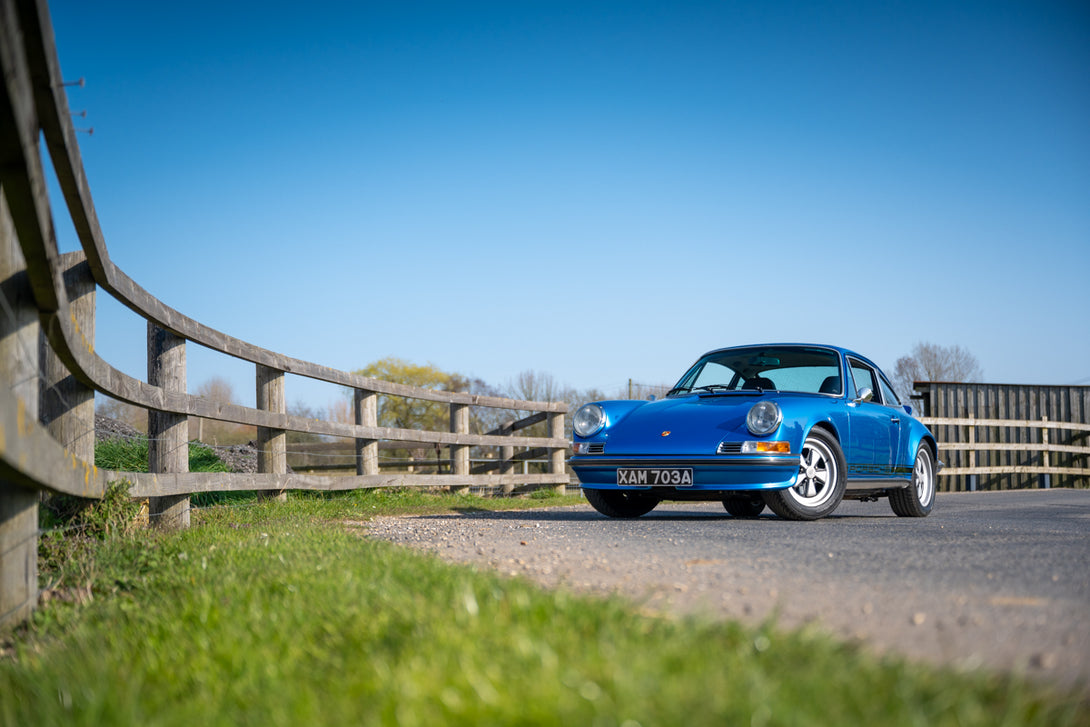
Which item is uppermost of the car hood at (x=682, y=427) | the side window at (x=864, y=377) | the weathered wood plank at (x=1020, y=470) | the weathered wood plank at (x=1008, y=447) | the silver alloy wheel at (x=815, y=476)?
the side window at (x=864, y=377)

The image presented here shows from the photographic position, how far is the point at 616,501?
7805 mm

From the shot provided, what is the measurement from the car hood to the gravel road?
0.70 metres

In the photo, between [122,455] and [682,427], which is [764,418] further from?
[122,455]

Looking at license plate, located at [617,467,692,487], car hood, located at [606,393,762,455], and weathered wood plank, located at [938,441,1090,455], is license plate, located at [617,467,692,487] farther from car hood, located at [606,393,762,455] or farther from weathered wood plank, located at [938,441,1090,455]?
weathered wood plank, located at [938,441,1090,455]

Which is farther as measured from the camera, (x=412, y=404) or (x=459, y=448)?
(x=412, y=404)

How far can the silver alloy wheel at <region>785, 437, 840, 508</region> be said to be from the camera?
6.90m

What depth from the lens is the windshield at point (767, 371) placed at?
7917mm

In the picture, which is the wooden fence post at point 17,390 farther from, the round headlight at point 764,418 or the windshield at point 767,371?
the windshield at point 767,371

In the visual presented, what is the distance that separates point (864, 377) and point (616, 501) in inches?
106

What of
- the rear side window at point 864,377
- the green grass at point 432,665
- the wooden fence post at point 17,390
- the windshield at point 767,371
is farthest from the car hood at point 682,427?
the wooden fence post at point 17,390

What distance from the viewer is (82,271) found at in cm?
470

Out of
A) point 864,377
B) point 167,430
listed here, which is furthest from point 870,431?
point 167,430

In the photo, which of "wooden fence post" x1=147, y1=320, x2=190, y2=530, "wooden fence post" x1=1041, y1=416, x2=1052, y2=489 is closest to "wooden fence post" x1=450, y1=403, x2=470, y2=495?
"wooden fence post" x1=147, y1=320, x2=190, y2=530

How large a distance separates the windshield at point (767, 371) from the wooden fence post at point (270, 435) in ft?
11.5
